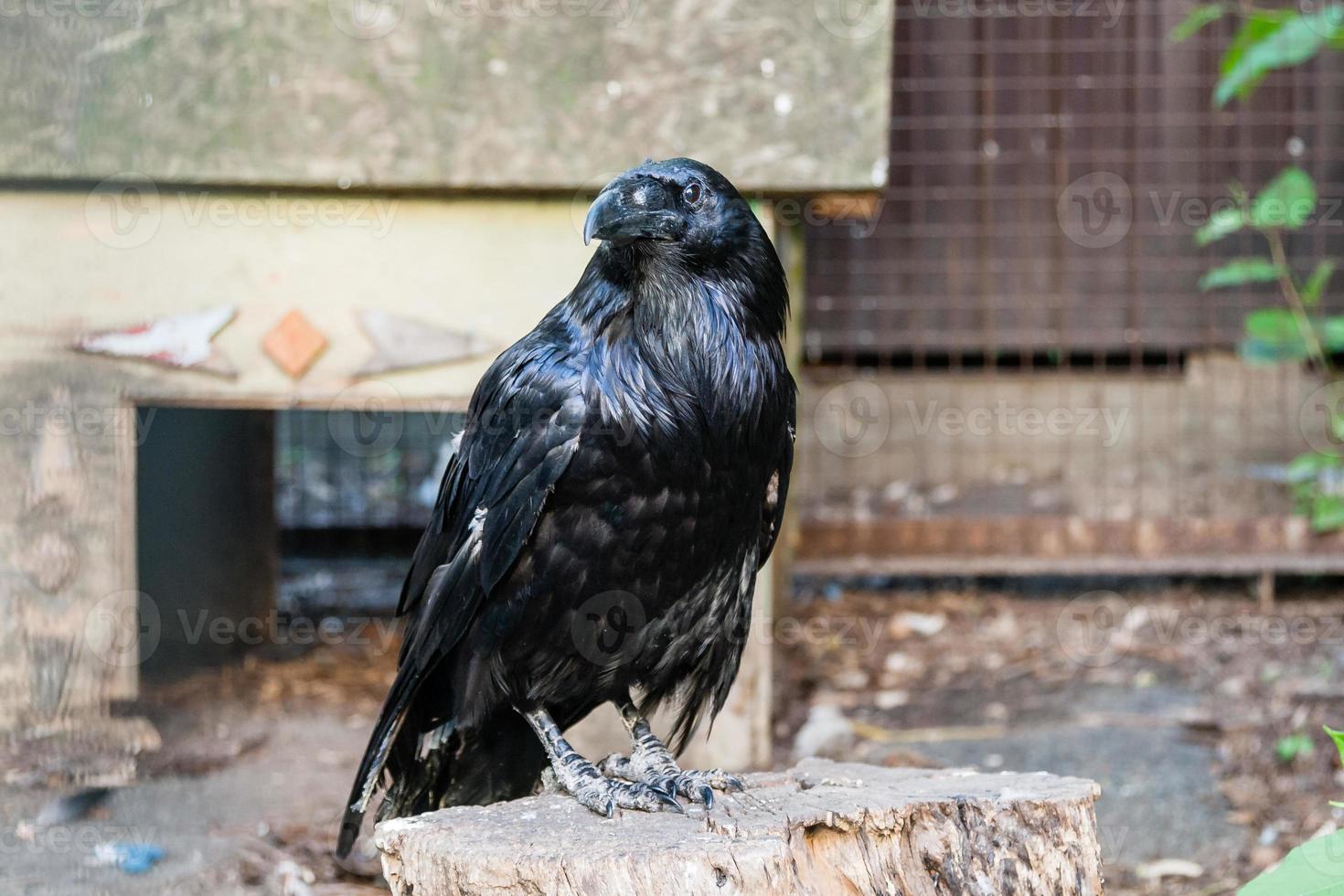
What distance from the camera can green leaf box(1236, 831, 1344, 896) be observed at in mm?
1887

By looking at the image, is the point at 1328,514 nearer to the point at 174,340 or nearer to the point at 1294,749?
the point at 1294,749

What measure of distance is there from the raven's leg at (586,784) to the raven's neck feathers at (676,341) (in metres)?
0.67

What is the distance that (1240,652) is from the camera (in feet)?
17.0

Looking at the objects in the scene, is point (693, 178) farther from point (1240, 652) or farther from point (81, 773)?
point (1240, 652)

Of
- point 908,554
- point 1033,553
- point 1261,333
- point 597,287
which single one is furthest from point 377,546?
point 597,287

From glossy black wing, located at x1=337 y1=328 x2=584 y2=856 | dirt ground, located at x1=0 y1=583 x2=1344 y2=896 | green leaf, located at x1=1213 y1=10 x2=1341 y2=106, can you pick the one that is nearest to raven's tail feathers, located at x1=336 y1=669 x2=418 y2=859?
glossy black wing, located at x1=337 y1=328 x2=584 y2=856

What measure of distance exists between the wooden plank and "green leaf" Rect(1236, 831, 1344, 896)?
2411mm

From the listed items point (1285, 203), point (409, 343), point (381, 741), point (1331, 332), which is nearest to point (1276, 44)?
point (1285, 203)

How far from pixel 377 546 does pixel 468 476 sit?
15.4 ft

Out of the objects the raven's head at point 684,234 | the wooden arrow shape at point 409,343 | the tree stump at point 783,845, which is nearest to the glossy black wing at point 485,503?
the raven's head at point 684,234

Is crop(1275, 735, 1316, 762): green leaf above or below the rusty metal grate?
below

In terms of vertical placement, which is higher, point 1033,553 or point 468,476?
point 468,476

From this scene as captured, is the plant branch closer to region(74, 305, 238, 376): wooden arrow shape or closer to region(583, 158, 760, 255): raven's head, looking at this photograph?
region(583, 158, 760, 255): raven's head

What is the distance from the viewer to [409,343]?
13.1 ft
